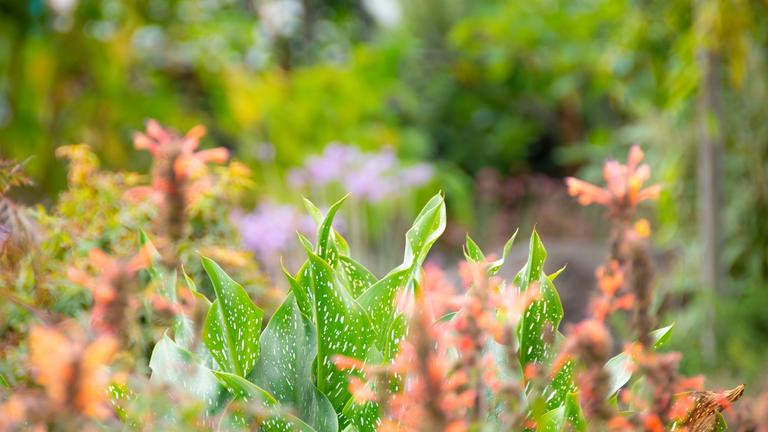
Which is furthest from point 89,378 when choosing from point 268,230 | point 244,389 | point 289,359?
point 268,230

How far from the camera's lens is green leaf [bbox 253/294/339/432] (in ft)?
3.18

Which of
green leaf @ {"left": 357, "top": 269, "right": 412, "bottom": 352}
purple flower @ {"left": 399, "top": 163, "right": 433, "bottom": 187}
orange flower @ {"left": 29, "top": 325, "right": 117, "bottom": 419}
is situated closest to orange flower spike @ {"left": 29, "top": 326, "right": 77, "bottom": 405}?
orange flower @ {"left": 29, "top": 325, "right": 117, "bottom": 419}

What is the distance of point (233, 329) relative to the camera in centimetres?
100

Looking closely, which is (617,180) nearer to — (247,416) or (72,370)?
(247,416)

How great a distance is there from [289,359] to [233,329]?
0.07 m

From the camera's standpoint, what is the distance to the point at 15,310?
46.8 inches

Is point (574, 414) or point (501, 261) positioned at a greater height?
point (501, 261)

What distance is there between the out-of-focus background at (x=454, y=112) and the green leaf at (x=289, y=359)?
747mm

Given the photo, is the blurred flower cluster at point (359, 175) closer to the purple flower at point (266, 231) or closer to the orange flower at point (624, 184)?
the purple flower at point (266, 231)

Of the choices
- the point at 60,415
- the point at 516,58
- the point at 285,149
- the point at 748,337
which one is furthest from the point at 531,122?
the point at 60,415

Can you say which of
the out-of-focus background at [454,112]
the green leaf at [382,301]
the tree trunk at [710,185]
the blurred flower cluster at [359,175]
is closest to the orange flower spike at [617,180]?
the green leaf at [382,301]

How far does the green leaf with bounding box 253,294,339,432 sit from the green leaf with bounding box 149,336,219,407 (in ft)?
0.19

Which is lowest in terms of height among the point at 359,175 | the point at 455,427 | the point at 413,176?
the point at 413,176

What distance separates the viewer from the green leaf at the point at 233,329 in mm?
994
